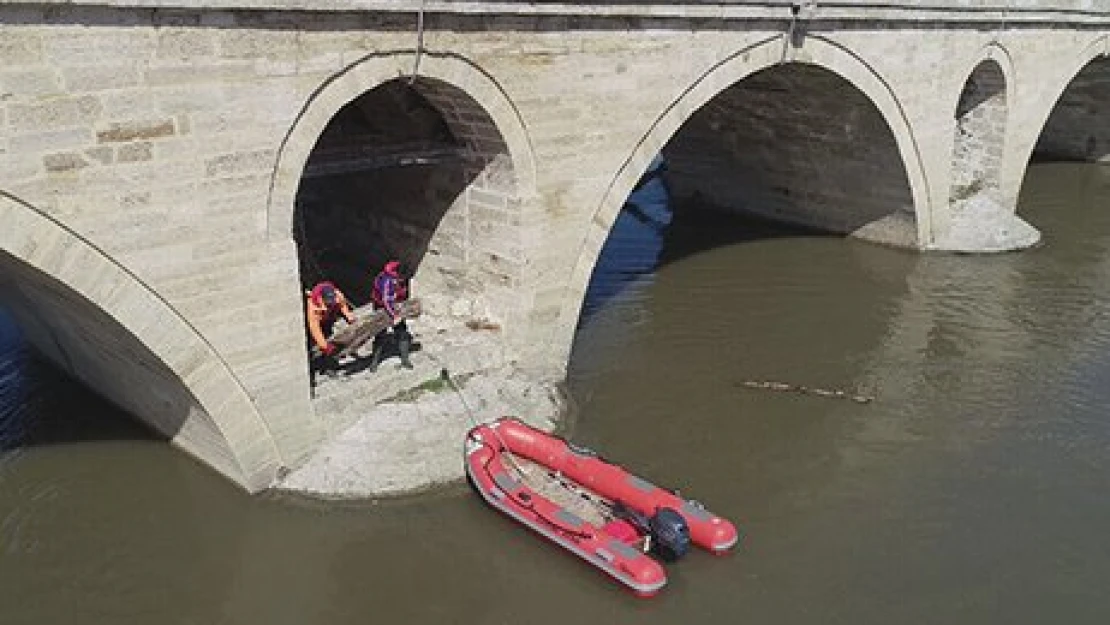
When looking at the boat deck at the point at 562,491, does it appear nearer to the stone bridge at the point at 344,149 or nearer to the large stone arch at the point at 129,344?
the stone bridge at the point at 344,149

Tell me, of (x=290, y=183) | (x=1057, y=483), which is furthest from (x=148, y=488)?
(x=1057, y=483)

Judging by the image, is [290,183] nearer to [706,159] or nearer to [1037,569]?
[1037,569]

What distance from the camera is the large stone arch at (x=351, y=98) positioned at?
9.20 meters

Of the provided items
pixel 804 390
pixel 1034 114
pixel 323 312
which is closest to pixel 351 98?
pixel 323 312

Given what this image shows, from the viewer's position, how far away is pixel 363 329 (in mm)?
11086

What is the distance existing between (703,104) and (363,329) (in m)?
6.11

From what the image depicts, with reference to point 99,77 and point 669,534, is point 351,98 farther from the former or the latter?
point 669,534

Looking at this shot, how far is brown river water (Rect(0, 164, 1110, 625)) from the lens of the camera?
8.86 m

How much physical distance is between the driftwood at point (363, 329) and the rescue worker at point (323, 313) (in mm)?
108

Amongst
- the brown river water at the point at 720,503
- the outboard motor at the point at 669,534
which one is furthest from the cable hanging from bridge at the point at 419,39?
the outboard motor at the point at 669,534

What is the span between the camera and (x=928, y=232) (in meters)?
19.2

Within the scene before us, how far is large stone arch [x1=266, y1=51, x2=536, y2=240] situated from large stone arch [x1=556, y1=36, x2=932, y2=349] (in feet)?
7.15

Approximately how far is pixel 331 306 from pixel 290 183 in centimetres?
195

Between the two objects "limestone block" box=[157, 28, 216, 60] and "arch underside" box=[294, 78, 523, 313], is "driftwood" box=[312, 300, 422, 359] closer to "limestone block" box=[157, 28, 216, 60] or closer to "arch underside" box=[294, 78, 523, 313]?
"arch underside" box=[294, 78, 523, 313]
